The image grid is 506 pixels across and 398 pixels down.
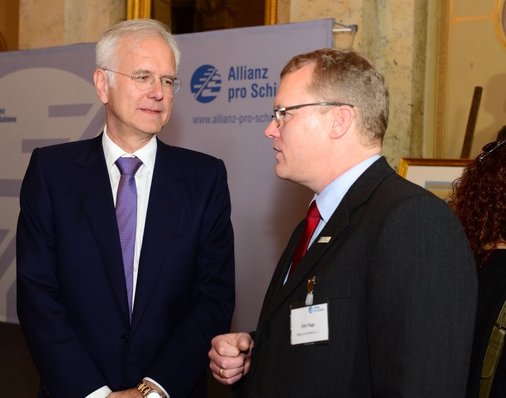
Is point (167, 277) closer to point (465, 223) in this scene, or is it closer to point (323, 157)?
point (323, 157)

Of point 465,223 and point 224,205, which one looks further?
point 224,205

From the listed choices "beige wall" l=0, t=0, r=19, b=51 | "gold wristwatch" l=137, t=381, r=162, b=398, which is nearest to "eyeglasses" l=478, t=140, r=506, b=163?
"gold wristwatch" l=137, t=381, r=162, b=398

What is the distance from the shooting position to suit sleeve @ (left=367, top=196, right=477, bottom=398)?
1433 mm

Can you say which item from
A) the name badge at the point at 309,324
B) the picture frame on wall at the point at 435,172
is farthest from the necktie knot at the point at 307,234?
the picture frame on wall at the point at 435,172

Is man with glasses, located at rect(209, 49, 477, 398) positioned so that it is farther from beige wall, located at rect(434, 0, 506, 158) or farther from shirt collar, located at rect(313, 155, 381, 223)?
beige wall, located at rect(434, 0, 506, 158)

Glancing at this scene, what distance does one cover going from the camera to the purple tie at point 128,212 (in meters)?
2.30

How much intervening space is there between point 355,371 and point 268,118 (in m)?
3.43

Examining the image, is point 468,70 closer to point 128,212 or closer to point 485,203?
point 485,203

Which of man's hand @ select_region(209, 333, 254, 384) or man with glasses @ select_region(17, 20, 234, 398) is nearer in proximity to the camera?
man's hand @ select_region(209, 333, 254, 384)

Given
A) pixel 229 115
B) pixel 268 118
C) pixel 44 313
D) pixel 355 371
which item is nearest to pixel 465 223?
pixel 355 371

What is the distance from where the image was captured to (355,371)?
1562 mm

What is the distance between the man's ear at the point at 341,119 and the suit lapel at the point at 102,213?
2.90 feet

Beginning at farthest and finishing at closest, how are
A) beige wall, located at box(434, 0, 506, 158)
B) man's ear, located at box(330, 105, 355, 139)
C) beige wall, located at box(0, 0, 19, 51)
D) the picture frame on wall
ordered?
beige wall, located at box(0, 0, 19, 51) → beige wall, located at box(434, 0, 506, 158) → the picture frame on wall → man's ear, located at box(330, 105, 355, 139)

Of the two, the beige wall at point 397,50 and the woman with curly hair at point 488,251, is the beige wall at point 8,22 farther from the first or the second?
the woman with curly hair at point 488,251
